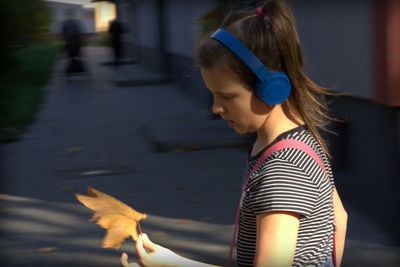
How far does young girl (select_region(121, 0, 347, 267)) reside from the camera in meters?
1.51

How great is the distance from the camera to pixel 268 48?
64.0 inches

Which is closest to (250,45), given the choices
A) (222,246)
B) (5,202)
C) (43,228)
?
(222,246)

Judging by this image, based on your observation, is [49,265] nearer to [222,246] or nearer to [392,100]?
[222,246]

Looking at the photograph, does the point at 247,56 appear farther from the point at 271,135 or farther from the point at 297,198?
the point at 297,198

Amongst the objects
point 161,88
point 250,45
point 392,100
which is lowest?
point 161,88

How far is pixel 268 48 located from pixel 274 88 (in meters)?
0.12

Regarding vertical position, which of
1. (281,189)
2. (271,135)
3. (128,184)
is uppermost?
(271,135)

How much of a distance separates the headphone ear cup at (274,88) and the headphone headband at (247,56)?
2cm

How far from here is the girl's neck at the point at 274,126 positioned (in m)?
1.68

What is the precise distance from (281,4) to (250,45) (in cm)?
20

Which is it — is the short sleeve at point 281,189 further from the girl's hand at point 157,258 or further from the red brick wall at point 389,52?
the red brick wall at point 389,52

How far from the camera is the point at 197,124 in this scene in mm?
10078

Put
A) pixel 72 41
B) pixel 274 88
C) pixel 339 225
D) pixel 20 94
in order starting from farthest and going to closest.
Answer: pixel 72 41 → pixel 20 94 → pixel 339 225 → pixel 274 88

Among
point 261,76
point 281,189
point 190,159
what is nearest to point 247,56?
point 261,76
